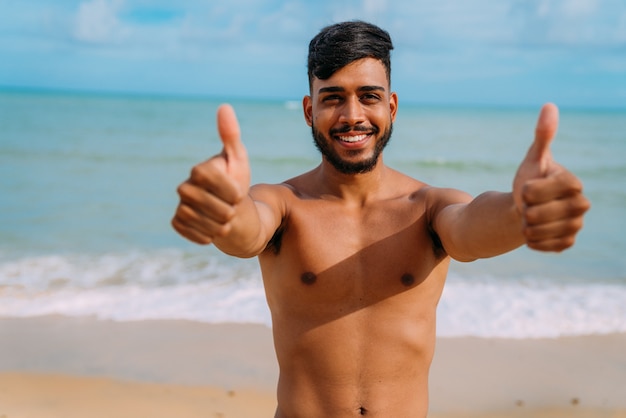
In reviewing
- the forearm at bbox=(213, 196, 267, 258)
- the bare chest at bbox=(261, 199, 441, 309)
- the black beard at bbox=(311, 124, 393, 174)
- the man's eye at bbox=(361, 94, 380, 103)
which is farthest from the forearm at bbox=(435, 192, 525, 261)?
the forearm at bbox=(213, 196, 267, 258)

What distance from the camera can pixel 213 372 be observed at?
473cm

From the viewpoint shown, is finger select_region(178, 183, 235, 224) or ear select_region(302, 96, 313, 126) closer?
finger select_region(178, 183, 235, 224)

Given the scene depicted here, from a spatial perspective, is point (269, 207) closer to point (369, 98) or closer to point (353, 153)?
point (353, 153)

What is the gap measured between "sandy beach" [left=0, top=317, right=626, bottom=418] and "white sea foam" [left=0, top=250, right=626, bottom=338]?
0.70ft

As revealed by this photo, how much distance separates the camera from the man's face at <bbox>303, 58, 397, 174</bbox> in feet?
8.11

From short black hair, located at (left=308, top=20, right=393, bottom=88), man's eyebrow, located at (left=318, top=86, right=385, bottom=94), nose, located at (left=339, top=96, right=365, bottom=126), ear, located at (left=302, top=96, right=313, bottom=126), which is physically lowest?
nose, located at (left=339, top=96, right=365, bottom=126)

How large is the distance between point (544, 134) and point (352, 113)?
0.87 meters

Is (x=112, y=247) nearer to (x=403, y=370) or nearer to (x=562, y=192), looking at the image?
(x=403, y=370)

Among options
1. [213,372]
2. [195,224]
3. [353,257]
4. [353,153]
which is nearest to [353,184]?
[353,153]

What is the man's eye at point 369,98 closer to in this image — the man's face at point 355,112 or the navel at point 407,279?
the man's face at point 355,112

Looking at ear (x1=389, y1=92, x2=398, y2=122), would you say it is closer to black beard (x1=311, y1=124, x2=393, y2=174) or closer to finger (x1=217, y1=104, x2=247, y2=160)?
black beard (x1=311, y1=124, x2=393, y2=174)

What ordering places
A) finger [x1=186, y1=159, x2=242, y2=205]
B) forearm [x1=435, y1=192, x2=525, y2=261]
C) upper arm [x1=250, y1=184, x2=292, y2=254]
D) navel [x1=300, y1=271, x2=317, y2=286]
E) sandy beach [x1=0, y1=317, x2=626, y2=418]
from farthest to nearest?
sandy beach [x1=0, y1=317, x2=626, y2=418], navel [x1=300, y1=271, x2=317, y2=286], upper arm [x1=250, y1=184, x2=292, y2=254], forearm [x1=435, y1=192, x2=525, y2=261], finger [x1=186, y1=159, x2=242, y2=205]

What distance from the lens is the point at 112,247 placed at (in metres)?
8.11

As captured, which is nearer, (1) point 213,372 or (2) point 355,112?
(2) point 355,112
